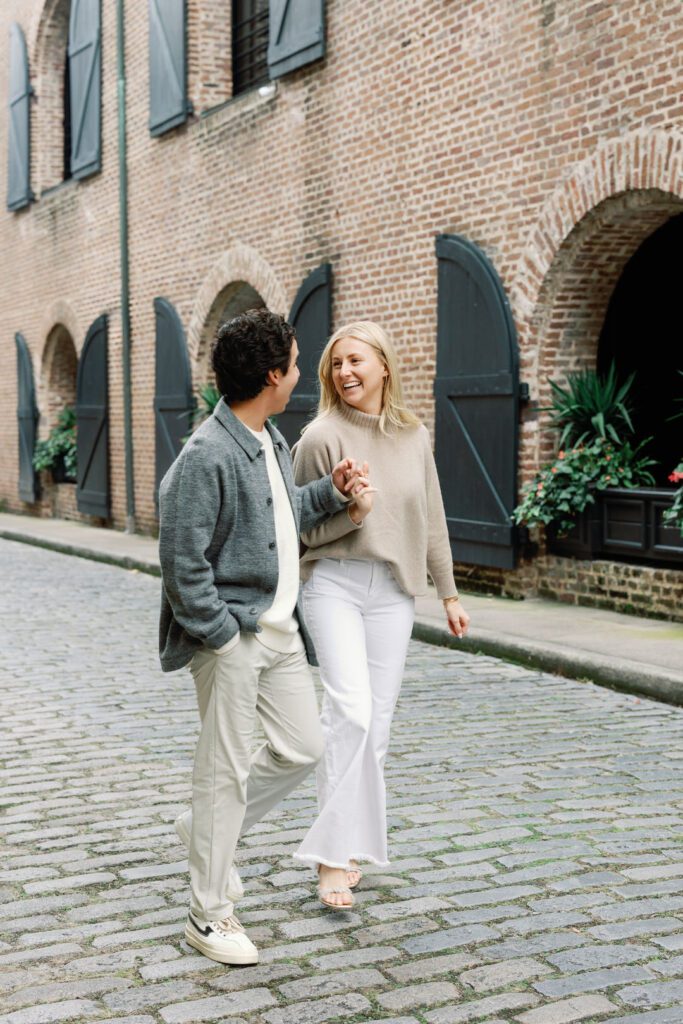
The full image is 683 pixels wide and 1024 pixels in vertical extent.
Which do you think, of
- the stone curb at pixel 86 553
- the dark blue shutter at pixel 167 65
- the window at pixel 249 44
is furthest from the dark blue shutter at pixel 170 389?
the window at pixel 249 44

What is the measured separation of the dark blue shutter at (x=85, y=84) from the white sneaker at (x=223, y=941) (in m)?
15.2

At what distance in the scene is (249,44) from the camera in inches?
569

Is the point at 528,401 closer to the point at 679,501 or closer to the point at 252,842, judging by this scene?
the point at 679,501

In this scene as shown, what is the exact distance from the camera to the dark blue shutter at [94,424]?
56.4 ft

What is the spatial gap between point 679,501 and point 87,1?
495 inches

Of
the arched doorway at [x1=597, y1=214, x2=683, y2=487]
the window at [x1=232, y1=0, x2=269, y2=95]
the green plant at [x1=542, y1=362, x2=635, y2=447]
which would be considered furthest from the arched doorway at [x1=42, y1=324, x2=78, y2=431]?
the green plant at [x1=542, y1=362, x2=635, y2=447]

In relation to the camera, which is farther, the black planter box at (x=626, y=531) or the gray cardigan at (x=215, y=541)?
the black planter box at (x=626, y=531)

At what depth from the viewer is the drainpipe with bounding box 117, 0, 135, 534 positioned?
A: 1625cm

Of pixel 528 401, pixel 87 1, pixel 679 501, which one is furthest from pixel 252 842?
pixel 87 1

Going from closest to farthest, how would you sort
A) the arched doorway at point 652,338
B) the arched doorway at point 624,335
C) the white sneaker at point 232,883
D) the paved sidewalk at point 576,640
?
the white sneaker at point 232,883
the paved sidewalk at point 576,640
the arched doorway at point 624,335
the arched doorway at point 652,338

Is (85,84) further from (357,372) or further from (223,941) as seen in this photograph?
(223,941)

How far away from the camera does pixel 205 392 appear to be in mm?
14336

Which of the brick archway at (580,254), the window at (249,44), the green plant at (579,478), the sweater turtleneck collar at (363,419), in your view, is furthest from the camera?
the window at (249,44)

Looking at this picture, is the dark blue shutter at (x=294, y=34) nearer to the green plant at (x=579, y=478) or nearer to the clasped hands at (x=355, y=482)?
the green plant at (x=579, y=478)
